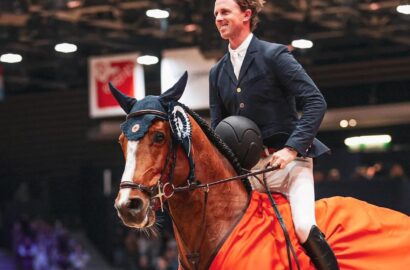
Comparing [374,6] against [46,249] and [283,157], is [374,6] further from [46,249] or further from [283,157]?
[283,157]

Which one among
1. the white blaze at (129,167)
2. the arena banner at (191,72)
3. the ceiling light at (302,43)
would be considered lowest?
the white blaze at (129,167)

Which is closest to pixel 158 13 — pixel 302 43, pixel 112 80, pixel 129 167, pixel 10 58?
pixel 112 80

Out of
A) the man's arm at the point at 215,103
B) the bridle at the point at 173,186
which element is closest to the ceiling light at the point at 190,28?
the man's arm at the point at 215,103

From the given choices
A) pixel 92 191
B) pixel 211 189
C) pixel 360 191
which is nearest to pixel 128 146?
pixel 211 189

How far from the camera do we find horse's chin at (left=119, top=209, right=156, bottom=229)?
3.57 meters

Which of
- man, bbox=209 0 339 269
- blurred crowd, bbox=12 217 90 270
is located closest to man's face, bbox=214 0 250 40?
man, bbox=209 0 339 269

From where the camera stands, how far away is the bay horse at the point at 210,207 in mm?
3686

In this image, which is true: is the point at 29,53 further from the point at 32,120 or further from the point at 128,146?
the point at 128,146

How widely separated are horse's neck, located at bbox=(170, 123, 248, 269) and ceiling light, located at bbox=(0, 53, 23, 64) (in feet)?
47.8

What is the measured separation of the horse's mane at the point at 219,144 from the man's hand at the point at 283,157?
7.9 inches

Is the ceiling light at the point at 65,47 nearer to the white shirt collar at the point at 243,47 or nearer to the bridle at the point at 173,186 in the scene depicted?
the white shirt collar at the point at 243,47

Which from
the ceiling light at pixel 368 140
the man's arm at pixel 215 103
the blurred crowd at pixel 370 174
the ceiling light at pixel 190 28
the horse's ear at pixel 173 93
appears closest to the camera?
the horse's ear at pixel 173 93

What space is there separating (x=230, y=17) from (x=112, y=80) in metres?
10.8

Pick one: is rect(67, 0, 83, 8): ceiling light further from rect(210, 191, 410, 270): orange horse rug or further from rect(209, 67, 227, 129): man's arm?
rect(210, 191, 410, 270): orange horse rug
